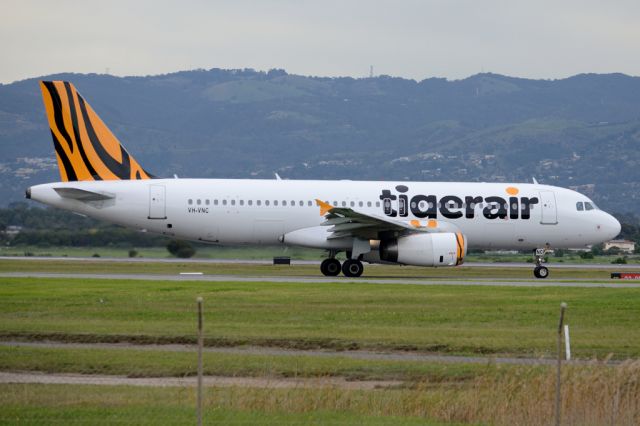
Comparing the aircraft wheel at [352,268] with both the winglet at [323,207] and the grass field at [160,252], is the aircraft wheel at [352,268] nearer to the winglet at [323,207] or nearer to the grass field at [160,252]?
the winglet at [323,207]

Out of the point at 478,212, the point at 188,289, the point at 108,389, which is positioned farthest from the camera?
the point at 478,212

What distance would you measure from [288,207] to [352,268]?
10.8 ft

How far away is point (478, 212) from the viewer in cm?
4297

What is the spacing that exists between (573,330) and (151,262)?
3197 centimetres

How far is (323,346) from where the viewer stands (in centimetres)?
2114

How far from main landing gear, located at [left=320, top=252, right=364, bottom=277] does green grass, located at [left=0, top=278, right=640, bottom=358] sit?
5506mm

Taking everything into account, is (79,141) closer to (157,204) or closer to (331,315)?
(157,204)

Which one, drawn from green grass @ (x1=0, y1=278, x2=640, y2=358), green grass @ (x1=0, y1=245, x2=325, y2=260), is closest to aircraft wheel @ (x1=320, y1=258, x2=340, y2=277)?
green grass @ (x1=0, y1=278, x2=640, y2=358)

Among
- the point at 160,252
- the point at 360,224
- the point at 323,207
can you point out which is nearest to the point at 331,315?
the point at 360,224

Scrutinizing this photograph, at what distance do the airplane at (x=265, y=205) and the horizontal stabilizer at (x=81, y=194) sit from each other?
0.03 m

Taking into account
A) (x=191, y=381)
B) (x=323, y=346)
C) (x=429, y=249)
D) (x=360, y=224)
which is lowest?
(x=191, y=381)

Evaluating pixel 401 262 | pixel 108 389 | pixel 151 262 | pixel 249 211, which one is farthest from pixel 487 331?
pixel 151 262

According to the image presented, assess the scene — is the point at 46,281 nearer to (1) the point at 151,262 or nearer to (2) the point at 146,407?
(1) the point at 151,262

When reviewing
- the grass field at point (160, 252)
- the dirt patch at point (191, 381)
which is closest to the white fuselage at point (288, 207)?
the grass field at point (160, 252)
